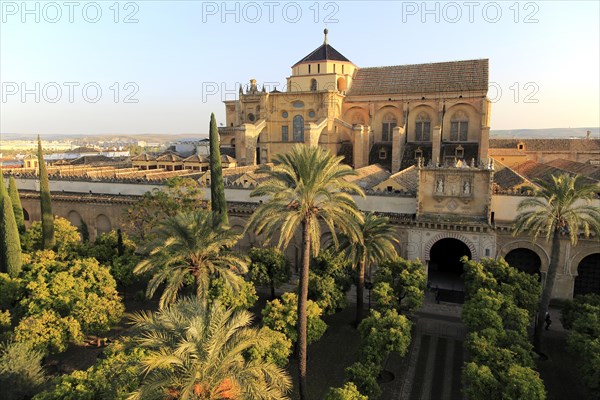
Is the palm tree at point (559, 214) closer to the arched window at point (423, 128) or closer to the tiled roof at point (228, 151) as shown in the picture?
the arched window at point (423, 128)

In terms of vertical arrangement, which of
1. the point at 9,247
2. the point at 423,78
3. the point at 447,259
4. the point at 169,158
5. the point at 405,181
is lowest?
the point at 447,259

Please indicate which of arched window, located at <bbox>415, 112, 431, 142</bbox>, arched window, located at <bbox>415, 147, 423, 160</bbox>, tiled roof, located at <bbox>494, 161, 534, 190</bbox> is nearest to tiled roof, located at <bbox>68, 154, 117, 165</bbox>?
arched window, located at <bbox>415, 112, 431, 142</bbox>

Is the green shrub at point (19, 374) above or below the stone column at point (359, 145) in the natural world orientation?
below

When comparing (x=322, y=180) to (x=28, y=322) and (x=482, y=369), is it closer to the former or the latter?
(x=482, y=369)

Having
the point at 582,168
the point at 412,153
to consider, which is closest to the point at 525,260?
the point at 412,153

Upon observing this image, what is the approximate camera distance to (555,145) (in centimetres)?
5228

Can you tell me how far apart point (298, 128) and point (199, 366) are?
110 feet

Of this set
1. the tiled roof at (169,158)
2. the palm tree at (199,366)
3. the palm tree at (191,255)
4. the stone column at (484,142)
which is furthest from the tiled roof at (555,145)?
the palm tree at (199,366)

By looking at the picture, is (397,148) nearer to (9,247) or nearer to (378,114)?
(378,114)

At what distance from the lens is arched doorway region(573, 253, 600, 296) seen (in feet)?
73.0

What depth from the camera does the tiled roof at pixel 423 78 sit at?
3766 cm

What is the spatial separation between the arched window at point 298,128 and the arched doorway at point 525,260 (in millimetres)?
22214

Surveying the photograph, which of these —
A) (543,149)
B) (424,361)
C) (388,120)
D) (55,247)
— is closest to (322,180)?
(424,361)

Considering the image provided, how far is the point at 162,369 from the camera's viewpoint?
9133 millimetres
